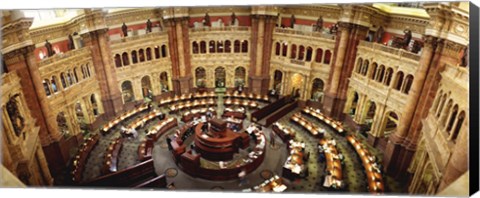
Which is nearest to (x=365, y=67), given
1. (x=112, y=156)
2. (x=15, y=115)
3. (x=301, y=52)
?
(x=301, y=52)

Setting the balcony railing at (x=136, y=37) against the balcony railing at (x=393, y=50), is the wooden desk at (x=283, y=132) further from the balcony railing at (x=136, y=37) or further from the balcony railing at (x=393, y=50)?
the balcony railing at (x=136, y=37)

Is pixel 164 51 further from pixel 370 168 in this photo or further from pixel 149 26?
pixel 370 168

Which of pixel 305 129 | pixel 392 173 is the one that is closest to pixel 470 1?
pixel 392 173

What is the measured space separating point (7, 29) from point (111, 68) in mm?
8783

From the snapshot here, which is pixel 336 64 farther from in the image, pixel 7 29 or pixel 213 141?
pixel 7 29

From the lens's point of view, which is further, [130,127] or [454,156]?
[130,127]

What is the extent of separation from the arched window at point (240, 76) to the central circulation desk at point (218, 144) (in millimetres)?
9356

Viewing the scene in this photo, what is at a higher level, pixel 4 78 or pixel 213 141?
pixel 4 78

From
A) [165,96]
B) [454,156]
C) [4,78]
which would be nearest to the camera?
[454,156]

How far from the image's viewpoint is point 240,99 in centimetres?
2559

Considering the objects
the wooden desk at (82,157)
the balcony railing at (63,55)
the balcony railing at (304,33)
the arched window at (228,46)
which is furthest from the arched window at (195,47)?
the wooden desk at (82,157)

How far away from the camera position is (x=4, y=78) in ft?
41.4

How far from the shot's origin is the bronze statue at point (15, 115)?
12.7m

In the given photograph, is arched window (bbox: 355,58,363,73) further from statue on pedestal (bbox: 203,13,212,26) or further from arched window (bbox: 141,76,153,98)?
arched window (bbox: 141,76,153,98)
